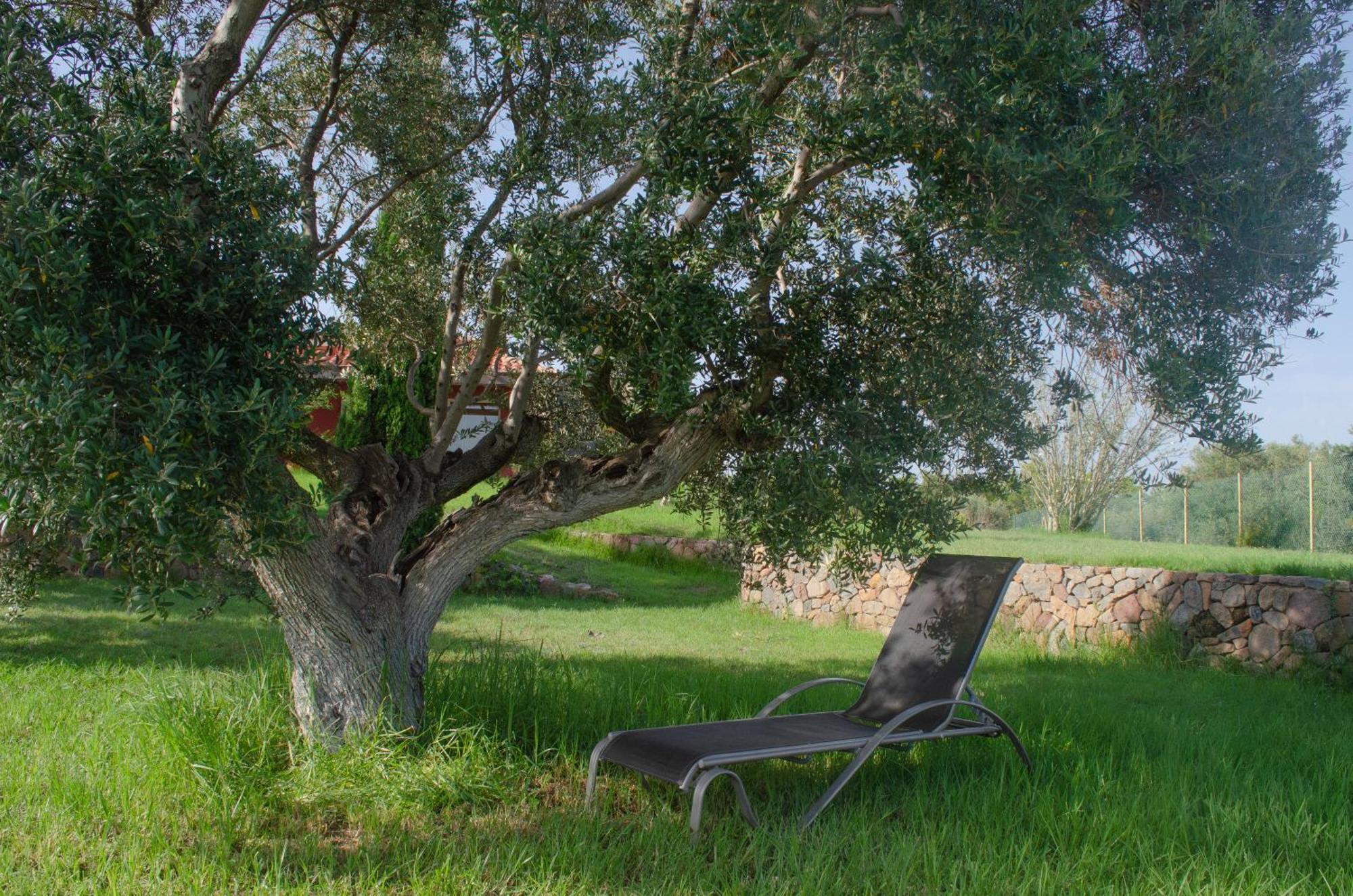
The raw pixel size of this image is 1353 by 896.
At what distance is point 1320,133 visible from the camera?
199 inches

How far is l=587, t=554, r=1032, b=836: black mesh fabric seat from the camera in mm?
4340

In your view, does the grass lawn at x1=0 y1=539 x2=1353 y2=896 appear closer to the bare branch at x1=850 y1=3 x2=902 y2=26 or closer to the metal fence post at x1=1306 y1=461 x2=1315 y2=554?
the bare branch at x1=850 y1=3 x2=902 y2=26

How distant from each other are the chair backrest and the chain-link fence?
34.6ft

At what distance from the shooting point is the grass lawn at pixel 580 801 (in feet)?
12.8

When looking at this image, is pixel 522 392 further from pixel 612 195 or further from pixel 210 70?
pixel 210 70

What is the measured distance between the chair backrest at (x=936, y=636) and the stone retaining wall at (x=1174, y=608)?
158 cm

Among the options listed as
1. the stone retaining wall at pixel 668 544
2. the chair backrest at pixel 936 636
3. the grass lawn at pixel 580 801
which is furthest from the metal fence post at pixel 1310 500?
the chair backrest at pixel 936 636

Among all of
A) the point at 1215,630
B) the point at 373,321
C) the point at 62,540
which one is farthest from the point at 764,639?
the point at 62,540

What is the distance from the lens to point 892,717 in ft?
17.9

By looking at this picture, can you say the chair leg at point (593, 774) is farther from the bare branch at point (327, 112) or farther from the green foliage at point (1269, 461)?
the green foliage at point (1269, 461)

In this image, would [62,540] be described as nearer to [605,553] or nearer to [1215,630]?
[1215,630]

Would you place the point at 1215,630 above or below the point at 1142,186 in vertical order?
below

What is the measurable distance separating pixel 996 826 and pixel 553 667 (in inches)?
124

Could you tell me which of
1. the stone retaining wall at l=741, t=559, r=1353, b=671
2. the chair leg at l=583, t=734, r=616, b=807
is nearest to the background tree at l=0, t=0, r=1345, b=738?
the chair leg at l=583, t=734, r=616, b=807
